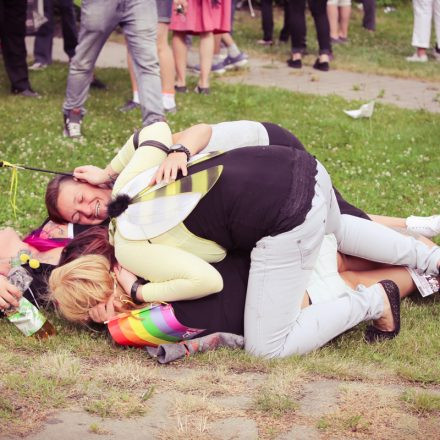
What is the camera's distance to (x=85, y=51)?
26.1 ft

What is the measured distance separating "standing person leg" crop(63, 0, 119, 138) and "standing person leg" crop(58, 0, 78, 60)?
3159mm

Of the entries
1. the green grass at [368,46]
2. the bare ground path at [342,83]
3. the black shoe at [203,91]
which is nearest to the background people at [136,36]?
the black shoe at [203,91]

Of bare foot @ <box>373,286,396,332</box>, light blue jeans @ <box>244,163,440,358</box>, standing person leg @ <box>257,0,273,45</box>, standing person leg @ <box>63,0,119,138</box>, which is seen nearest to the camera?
light blue jeans @ <box>244,163,440,358</box>

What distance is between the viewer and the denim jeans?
11039 mm

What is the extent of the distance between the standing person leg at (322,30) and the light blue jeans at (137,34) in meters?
3.58

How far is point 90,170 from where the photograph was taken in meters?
4.88

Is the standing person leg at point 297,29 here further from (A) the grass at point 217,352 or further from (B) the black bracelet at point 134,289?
(B) the black bracelet at point 134,289

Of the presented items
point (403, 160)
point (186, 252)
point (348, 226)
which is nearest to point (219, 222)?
point (186, 252)

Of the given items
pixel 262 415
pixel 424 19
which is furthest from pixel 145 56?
pixel 424 19

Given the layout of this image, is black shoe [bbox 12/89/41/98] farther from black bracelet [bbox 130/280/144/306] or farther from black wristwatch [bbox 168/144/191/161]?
black bracelet [bbox 130/280/144/306]

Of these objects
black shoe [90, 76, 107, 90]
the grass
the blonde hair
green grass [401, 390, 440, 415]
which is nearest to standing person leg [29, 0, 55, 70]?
black shoe [90, 76, 107, 90]

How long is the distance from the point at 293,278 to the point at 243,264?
12.6 inches

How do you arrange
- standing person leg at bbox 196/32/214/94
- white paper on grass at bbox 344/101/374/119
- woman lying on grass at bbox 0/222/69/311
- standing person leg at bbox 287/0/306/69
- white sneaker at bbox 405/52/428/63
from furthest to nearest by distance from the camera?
white sneaker at bbox 405/52/428/63 → standing person leg at bbox 287/0/306/69 → standing person leg at bbox 196/32/214/94 → white paper on grass at bbox 344/101/374/119 → woman lying on grass at bbox 0/222/69/311

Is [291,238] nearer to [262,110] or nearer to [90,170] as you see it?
[90,170]
